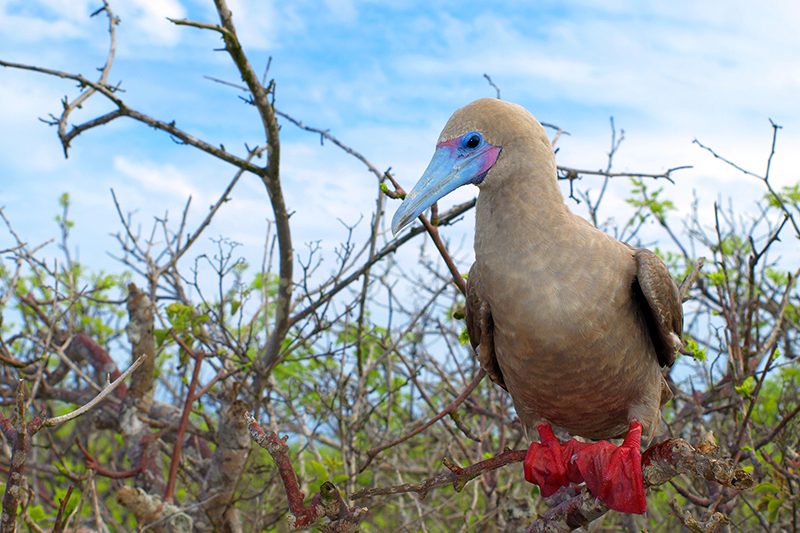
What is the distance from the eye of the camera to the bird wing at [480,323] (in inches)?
96.8

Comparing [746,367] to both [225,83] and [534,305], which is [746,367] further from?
[225,83]

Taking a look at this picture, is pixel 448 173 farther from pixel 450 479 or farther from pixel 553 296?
pixel 450 479

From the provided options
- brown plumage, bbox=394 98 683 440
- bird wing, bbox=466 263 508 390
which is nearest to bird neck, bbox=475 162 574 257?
brown plumage, bbox=394 98 683 440

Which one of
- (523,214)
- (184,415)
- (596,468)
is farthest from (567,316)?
(184,415)

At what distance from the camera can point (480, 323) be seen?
2.50m

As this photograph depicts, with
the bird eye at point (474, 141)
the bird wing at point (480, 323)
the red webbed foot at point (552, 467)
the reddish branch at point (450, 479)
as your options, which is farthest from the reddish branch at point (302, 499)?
the bird eye at point (474, 141)

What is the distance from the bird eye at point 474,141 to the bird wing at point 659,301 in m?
0.78

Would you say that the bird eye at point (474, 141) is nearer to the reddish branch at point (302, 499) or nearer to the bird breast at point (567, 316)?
the bird breast at point (567, 316)

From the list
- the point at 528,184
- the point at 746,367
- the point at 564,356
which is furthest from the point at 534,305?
the point at 746,367

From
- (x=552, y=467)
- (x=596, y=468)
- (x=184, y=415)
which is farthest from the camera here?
(x=184, y=415)

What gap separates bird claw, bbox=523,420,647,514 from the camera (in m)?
2.11

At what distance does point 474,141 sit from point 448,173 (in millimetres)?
164

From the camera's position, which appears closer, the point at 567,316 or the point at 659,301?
the point at 567,316

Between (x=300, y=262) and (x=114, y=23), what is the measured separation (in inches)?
76.9
